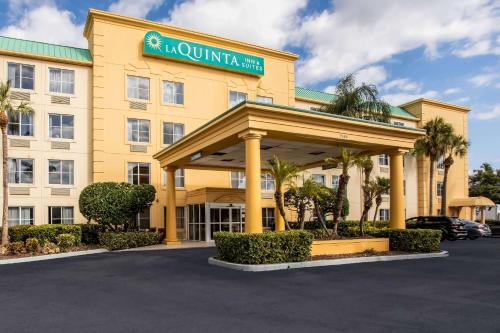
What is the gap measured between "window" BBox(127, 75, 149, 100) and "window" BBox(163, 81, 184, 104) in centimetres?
128

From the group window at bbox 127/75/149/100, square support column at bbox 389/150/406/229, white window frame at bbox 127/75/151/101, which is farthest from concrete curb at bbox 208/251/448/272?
window at bbox 127/75/149/100

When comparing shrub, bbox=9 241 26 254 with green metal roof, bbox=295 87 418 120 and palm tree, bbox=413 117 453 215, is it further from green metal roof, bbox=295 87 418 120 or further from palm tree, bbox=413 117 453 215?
palm tree, bbox=413 117 453 215

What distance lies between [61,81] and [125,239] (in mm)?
11847

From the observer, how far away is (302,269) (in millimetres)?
13984

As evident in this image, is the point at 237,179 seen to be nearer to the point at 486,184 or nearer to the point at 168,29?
the point at 168,29

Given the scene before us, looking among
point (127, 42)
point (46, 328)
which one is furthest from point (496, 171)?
point (46, 328)

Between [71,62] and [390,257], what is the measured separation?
22502 mm

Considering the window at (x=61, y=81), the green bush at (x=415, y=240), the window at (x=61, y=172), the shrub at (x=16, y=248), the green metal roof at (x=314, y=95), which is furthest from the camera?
the green metal roof at (x=314, y=95)

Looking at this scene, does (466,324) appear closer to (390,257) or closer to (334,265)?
(334,265)

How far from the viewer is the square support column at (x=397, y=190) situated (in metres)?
19.2

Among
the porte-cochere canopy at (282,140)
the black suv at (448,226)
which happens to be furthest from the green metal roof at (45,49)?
the black suv at (448,226)

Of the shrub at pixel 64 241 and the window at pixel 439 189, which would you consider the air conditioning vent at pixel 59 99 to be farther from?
the window at pixel 439 189

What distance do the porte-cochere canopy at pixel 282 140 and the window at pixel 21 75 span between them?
10.2m

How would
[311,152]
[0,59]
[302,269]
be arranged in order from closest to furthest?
[302,269], [311,152], [0,59]
